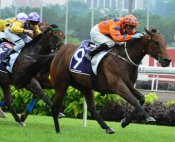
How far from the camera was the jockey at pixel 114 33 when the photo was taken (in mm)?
9481

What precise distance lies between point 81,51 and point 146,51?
43.4 inches

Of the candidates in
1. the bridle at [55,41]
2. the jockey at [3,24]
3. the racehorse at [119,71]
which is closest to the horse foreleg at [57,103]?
the racehorse at [119,71]

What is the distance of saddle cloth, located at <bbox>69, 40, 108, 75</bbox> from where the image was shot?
9547 mm

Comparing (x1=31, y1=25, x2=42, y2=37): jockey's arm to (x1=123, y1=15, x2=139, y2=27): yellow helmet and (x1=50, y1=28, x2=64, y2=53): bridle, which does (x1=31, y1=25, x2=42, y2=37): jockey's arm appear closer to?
(x1=50, y1=28, x2=64, y2=53): bridle

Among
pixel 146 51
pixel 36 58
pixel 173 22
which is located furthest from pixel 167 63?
pixel 173 22

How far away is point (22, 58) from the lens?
35.2 ft

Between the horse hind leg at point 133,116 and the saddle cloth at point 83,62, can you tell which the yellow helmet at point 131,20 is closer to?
the saddle cloth at point 83,62

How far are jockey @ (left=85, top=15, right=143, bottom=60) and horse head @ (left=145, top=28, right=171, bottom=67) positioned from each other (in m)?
0.26

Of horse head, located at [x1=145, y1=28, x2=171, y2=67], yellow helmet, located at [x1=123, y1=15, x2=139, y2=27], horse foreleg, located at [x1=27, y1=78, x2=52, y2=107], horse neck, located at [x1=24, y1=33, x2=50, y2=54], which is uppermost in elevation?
yellow helmet, located at [x1=123, y1=15, x2=139, y2=27]

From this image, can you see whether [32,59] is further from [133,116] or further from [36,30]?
[133,116]

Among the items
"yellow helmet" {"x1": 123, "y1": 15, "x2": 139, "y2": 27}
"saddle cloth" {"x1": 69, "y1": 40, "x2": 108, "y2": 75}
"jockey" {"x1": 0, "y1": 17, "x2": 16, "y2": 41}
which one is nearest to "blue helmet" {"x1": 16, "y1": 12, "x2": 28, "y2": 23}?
"jockey" {"x1": 0, "y1": 17, "x2": 16, "y2": 41}

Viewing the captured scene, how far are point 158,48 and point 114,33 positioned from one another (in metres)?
0.76

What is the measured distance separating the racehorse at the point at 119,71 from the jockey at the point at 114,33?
0.46 feet

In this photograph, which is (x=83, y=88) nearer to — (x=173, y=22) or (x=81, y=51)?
(x=81, y=51)
